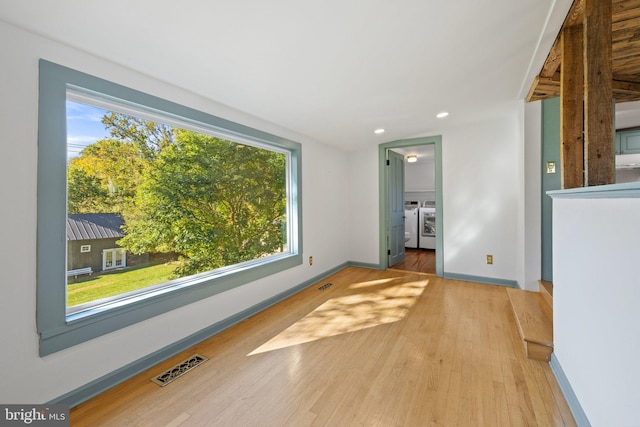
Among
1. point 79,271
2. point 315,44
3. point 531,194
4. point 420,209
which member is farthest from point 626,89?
point 79,271

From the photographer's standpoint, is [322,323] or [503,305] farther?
[503,305]

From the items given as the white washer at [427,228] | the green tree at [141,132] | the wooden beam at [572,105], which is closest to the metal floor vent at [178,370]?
the green tree at [141,132]

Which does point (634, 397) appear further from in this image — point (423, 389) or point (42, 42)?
point (42, 42)

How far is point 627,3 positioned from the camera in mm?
1502

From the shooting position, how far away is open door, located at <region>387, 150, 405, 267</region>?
4.59 m

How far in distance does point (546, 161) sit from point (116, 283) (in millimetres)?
4206

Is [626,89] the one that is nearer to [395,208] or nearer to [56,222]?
[395,208]

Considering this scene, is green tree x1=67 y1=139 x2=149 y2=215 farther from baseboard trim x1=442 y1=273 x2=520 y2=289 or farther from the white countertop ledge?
baseboard trim x1=442 y1=273 x2=520 y2=289

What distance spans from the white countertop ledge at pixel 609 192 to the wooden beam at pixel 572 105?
1.32 feet

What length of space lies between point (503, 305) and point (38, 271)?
13.0 ft

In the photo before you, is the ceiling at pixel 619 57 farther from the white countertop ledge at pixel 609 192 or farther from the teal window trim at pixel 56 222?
the teal window trim at pixel 56 222

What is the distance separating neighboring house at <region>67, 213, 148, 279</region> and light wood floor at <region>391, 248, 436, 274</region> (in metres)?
3.98

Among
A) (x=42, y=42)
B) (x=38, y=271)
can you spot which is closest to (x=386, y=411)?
(x=38, y=271)

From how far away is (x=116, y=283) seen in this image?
188cm
